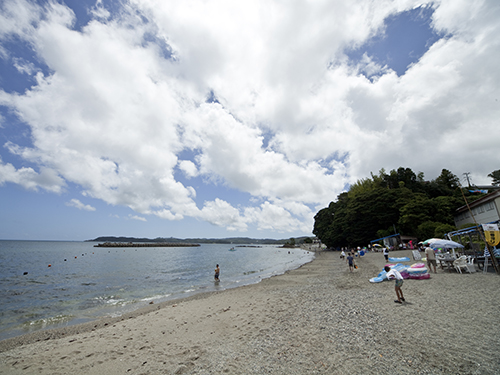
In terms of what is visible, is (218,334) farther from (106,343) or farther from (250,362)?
(106,343)

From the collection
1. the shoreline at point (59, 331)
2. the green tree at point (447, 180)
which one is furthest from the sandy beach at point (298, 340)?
the green tree at point (447, 180)

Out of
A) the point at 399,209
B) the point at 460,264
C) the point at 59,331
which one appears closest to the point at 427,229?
the point at 399,209

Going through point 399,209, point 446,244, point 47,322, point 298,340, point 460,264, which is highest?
point 399,209

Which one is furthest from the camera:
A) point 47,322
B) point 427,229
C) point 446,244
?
point 427,229

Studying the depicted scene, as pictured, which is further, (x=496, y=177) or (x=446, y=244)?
(x=496, y=177)

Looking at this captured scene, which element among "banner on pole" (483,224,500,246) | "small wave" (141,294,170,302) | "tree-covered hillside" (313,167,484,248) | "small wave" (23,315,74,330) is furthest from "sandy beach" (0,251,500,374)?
"tree-covered hillside" (313,167,484,248)

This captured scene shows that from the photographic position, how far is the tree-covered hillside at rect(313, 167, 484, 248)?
4384 centimetres

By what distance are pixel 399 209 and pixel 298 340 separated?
52.6m

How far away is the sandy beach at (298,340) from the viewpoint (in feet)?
17.6

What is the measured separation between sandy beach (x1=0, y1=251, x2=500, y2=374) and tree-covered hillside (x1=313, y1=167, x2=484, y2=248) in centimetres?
3382

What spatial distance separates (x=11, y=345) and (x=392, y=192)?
65.3 meters

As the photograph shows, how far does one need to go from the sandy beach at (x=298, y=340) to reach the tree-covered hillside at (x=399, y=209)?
1331 inches

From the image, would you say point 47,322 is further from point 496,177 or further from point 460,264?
point 496,177

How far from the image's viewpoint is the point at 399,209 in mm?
49781
